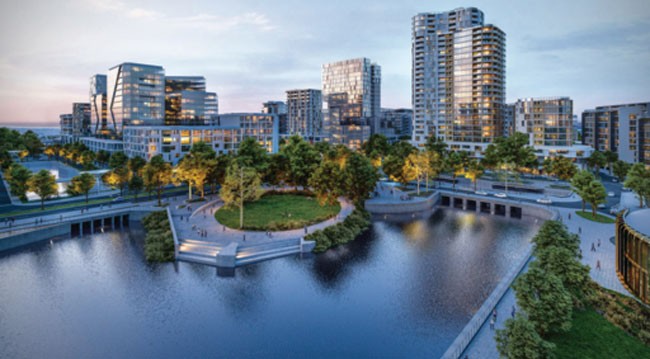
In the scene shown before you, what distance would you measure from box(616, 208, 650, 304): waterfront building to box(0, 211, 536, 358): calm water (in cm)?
1232

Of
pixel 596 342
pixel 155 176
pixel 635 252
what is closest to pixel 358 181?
pixel 155 176

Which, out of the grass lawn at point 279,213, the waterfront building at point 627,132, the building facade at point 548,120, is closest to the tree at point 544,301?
the grass lawn at point 279,213

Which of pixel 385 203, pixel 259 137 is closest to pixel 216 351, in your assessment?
pixel 385 203

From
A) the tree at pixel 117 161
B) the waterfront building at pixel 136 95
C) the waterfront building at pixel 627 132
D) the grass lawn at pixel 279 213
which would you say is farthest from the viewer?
the waterfront building at pixel 136 95

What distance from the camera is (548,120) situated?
134 m

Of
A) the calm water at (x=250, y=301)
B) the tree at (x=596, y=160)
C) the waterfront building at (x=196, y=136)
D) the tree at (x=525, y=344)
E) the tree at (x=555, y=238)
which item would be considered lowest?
the calm water at (x=250, y=301)

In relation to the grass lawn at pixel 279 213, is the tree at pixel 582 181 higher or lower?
higher

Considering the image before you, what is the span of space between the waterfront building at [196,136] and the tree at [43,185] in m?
44.6

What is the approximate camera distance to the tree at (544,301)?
28.1 metres

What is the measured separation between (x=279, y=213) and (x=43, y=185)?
43103 mm

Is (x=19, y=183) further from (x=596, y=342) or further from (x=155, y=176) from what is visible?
(x=596, y=342)

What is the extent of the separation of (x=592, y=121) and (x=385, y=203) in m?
124

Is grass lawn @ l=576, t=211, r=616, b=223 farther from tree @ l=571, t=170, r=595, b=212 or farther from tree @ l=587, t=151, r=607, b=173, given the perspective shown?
tree @ l=587, t=151, r=607, b=173

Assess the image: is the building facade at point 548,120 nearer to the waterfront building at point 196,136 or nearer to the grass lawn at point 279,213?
the waterfront building at point 196,136
